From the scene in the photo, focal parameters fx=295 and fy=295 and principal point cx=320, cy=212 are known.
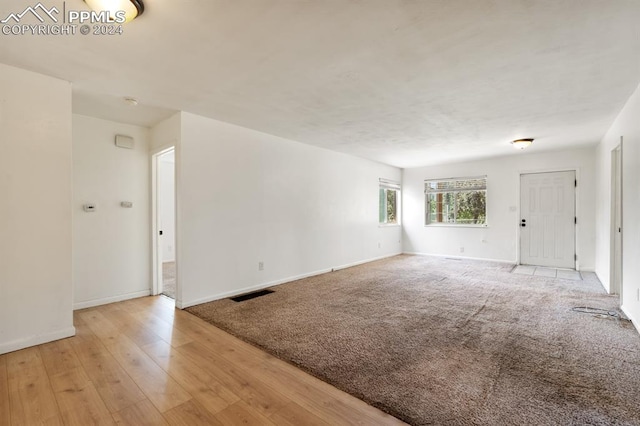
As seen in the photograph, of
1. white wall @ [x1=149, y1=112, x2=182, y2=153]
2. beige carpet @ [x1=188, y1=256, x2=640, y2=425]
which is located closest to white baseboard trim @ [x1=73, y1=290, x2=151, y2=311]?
beige carpet @ [x1=188, y1=256, x2=640, y2=425]

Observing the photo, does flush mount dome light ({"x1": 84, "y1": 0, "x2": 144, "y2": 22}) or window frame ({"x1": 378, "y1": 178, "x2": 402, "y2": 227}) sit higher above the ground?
flush mount dome light ({"x1": 84, "y1": 0, "x2": 144, "y2": 22})

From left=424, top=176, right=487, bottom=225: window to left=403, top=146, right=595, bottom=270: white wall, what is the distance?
152 millimetres

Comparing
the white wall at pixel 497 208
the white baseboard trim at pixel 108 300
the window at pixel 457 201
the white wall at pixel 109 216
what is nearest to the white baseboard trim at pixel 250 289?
the white baseboard trim at pixel 108 300

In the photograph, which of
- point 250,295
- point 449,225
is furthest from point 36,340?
point 449,225

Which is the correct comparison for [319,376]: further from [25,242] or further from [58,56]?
[58,56]

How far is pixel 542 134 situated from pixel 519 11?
3.77 m

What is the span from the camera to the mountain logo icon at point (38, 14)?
1.76 meters

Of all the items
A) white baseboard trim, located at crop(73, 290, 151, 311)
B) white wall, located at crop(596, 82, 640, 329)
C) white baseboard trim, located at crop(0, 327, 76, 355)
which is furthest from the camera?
white baseboard trim, located at crop(73, 290, 151, 311)

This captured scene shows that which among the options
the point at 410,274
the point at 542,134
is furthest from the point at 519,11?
the point at 410,274

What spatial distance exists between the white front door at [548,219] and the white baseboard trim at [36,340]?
7.82m

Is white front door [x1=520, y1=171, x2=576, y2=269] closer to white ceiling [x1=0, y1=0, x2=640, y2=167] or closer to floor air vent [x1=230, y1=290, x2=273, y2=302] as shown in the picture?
white ceiling [x1=0, y1=0, x2=640, y2=167]

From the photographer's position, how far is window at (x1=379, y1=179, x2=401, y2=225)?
768 centimetres

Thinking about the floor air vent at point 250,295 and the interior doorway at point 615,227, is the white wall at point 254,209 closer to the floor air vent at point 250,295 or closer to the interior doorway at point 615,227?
the floor air vent at point 250,295

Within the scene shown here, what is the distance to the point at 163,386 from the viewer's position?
2.04 meters
